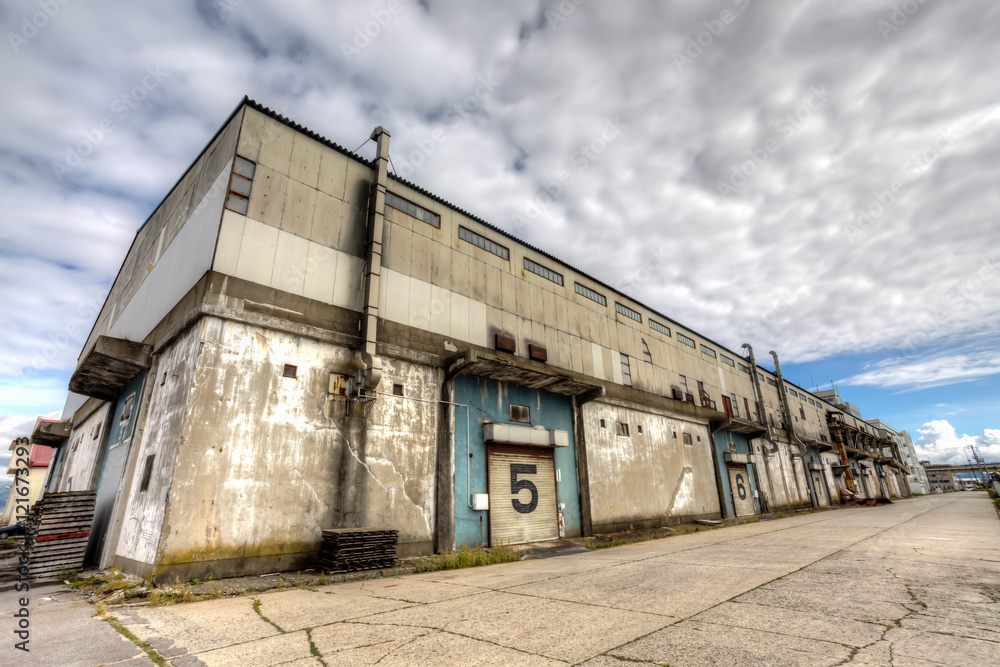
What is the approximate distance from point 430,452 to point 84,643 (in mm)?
7248

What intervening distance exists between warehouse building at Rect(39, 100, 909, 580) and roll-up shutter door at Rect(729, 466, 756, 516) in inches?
242

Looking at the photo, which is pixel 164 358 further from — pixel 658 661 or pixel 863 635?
pixel 863 635

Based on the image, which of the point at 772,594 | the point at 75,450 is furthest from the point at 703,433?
the point at 75,450

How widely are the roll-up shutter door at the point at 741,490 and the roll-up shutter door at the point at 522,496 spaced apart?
45.5 feet

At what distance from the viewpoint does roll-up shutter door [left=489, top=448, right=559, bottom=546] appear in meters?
12.4

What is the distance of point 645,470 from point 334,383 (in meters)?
13.2

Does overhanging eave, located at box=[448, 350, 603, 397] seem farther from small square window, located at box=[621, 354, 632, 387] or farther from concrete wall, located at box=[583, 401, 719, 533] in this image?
small square window, located at box=[621, 354, 632, 387]

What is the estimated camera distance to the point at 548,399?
49.0ft

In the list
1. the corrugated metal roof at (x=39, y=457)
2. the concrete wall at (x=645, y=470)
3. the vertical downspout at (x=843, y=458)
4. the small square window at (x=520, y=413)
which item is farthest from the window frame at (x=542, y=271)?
the corrugated metal roof at (x=39, y=457)

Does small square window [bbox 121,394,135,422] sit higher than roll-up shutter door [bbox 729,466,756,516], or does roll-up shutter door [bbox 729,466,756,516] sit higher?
small square window [bbox 121,394,135,422]

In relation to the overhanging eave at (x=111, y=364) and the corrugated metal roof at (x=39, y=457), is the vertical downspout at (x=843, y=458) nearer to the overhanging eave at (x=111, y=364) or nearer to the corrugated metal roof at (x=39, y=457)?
the overhanging eave at (x=111, y=364)

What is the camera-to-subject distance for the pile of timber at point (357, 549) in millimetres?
8297

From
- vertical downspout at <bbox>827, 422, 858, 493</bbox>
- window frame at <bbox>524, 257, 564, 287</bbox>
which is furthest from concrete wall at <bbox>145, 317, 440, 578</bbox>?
vertical downspout at <bbox>827, 422, 858, 493</bbox>

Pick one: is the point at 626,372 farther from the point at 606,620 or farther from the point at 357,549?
the point at 606,620
